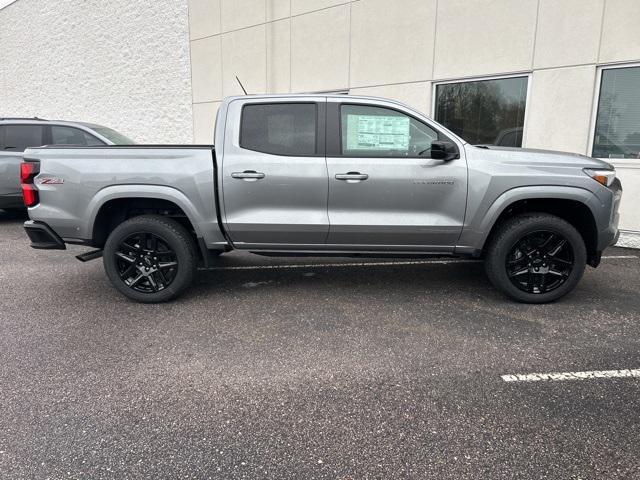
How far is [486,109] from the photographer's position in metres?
7.86

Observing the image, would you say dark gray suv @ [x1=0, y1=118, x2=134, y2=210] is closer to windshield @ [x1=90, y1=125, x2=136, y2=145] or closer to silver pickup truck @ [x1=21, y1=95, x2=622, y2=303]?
windshield @ [x1=90, y1=125, x2=136, y2=145]

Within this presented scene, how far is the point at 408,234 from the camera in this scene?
434 centimetres

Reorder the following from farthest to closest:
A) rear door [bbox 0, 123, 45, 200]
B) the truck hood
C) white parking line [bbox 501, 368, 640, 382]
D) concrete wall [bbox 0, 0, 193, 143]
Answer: concrete wall [bbox 0, 0, 193, 143]
rear door [bbox 0, 123, 45, 200]
the truck hood
white parking line [bbox 501, 368, 640, 382]

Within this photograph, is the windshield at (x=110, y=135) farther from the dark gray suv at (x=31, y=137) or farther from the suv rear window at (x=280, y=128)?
the suv rear window at (x=280, y=128)

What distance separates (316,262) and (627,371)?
364 cm

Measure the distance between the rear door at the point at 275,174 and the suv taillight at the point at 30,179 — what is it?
1783 mm

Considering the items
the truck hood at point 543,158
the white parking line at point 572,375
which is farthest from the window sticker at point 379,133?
the white parking line at point 572,375

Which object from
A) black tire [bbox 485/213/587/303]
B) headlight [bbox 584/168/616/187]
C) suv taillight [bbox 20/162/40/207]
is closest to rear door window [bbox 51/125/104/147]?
suv taillight [bbox 20/162/40/207]

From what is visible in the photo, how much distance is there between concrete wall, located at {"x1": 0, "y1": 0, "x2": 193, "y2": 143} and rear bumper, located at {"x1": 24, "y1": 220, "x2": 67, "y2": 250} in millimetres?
8647

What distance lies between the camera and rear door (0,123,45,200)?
27.0 feet

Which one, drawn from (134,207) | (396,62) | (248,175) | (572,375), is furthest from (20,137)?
(572,375)

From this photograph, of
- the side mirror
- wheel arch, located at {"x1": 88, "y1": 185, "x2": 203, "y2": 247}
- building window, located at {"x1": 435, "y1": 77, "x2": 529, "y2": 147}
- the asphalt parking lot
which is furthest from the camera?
A: building window, located at {"x1": 435, "y1": 77, "x2": 529, "y2": 147}

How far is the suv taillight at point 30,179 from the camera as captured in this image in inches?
170

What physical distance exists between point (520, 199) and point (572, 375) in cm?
165
